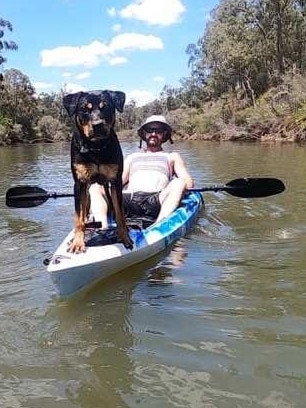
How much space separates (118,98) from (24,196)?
2283 millimetres

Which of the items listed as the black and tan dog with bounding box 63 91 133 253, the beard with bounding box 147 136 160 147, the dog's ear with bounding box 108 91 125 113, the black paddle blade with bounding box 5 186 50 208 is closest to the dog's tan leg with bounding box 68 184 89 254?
the black and tan dog with bounding box 63 91 133 253

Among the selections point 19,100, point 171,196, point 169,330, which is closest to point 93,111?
point 169,330

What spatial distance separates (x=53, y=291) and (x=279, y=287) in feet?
6.03

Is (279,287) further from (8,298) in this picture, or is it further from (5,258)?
(5,258)

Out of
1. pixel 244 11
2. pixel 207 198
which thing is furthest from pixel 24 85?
pixel 207 198

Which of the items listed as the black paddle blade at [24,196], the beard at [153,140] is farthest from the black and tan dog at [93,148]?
the beard at [153,140]

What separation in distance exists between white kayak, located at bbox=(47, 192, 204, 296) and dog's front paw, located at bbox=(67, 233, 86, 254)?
36 millimetres

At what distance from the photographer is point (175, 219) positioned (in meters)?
5.75

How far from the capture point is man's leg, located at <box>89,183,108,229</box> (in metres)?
5.04

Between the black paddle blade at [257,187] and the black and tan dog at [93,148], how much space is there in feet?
8.36

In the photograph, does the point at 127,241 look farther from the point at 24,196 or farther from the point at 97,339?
the point at 24,196

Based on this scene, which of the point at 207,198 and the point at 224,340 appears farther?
the point at 207,198

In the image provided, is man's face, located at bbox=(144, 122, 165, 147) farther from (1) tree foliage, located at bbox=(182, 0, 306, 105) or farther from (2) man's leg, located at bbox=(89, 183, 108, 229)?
(1) tree foliage, located at bbox=(182, 0, 306, 105)

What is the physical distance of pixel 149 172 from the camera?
6.36 metres
